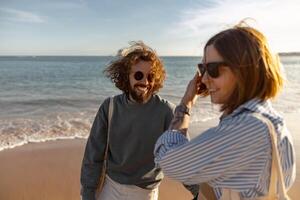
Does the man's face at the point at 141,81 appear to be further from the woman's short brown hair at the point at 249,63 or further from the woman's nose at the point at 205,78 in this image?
the woman's short brown hair at the point at 249,63

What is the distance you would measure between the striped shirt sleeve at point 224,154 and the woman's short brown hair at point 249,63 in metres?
0.14

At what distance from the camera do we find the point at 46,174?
650 cm

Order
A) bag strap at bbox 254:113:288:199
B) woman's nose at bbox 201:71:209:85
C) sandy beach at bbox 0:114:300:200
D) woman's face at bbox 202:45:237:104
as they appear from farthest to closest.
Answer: sandy beach at bbox 0:114:300:200, woman's nose at bbox 201:71:209:85, woman's face at bbox 202:45:237:104, bag strap at bbox 254:113:288:199

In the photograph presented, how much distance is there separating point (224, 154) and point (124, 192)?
1462mm

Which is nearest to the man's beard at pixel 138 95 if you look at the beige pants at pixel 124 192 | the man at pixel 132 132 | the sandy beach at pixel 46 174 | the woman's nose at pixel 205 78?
the man at pixel 132 132

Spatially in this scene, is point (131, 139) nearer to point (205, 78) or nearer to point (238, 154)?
point (205, 78)

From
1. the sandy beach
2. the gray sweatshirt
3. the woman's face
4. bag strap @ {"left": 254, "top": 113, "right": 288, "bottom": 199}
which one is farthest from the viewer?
the sandy beach

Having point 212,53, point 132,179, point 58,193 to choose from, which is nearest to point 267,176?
point 212,53

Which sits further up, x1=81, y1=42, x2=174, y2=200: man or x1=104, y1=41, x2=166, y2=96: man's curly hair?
x1=104, y1=41, x2=166, y2=96: man's curly hair

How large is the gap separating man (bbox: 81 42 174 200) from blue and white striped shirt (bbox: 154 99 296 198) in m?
1.22

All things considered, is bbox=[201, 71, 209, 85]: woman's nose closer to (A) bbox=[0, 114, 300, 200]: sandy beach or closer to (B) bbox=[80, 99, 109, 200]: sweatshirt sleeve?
(B) bbox=[80, 99, 109, 200]: sweatshirt sleeve

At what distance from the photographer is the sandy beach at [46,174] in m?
5.81

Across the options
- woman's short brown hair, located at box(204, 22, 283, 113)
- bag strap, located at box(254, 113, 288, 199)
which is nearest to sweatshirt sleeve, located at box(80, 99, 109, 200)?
woman's short brown hair, located at box(204, 22, 283, 113)

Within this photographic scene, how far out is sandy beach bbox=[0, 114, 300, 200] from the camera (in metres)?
5.81
